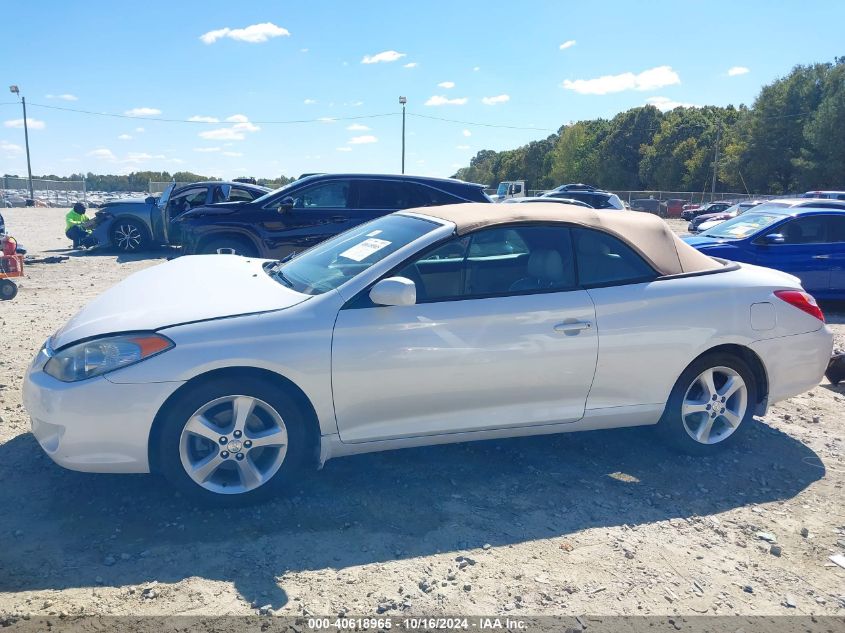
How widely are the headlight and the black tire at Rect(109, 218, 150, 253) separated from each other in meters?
12.3

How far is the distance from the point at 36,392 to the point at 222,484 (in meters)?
1.06

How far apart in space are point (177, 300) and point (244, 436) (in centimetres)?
92

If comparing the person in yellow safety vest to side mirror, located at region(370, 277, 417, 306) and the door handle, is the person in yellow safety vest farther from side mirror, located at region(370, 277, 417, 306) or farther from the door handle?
the door handle

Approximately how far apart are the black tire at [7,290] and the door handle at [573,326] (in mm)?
7851

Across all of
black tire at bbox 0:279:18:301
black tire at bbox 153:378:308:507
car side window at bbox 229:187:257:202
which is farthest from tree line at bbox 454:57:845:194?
black tire at bbox 153:378:308:507

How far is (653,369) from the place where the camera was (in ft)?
12.9

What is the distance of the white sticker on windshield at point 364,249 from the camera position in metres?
3.86

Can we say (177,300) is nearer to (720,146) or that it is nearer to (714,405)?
(714,405)

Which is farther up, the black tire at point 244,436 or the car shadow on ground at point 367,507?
the black tire at point 244,436

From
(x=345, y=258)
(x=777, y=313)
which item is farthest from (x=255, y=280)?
(x=777, y=313)

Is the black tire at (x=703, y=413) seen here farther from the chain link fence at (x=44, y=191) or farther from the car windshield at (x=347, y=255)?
the chain link fence at (x=44, y=191)

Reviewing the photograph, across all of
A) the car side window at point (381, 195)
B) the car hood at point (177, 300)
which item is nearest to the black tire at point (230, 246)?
the car side window at point (381, 195)

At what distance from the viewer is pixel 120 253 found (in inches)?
574

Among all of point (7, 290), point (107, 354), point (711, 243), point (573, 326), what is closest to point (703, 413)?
point (573, 326)
